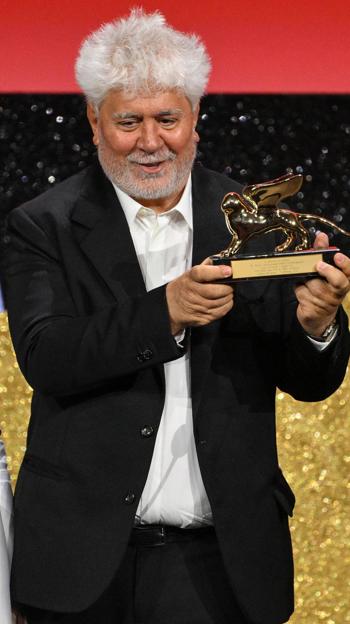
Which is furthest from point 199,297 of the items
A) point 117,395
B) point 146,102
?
point 146,102

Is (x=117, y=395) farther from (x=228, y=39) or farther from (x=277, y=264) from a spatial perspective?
(x=228, y=39)

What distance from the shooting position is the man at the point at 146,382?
1.42 m

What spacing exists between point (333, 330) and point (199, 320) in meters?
0.20

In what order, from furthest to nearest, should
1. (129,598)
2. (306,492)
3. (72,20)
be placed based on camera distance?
(306,492) → (72,20) → (129,598)

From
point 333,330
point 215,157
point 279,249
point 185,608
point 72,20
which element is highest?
point 72,20

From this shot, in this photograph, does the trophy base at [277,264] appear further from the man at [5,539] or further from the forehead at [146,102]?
the man at [5,539]

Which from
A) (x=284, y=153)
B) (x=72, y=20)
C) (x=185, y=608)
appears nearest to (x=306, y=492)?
(x=284, y=153)

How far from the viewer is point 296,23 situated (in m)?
2.17

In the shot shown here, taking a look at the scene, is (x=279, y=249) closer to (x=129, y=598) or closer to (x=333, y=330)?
(x=333, y=330)

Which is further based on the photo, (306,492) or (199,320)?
(306,492)

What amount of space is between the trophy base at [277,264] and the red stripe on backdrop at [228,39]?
90 centimetres

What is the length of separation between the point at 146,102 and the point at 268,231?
0.24 metres

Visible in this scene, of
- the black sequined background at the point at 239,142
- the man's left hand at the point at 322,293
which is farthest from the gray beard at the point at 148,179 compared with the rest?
the black sequined background at the point at 239,142

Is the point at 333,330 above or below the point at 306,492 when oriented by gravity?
above
